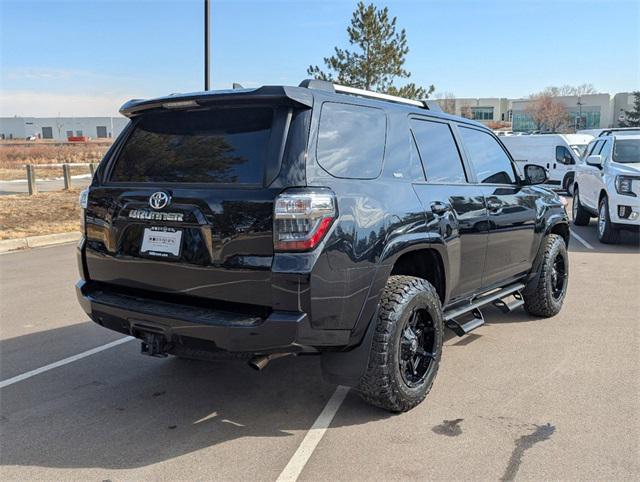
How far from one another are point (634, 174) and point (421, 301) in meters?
7.66

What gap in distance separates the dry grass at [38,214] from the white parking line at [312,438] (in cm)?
873

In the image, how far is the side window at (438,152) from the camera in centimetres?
406

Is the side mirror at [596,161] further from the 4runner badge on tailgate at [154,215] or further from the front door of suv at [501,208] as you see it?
the 4runner badge on tailgate at [154,215]

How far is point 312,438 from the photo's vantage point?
3320 millimetres

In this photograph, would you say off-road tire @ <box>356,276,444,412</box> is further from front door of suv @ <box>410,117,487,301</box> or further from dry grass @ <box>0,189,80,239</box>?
dry grass @ <box>0,189,80,239</box>

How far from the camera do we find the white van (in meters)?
20.7

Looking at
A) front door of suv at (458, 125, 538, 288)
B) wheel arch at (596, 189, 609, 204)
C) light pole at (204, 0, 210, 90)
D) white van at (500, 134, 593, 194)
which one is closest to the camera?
front door of suv at (458, 125, 538, 288)

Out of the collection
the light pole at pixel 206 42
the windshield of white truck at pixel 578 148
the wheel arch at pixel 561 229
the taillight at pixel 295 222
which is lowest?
the wheel arch at pixel 561 229

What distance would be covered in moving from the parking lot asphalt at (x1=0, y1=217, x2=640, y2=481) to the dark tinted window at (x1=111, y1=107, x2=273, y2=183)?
1.52 m

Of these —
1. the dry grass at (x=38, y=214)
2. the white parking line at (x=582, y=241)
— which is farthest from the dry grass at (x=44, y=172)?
the white parking line at (x=582, y=241)

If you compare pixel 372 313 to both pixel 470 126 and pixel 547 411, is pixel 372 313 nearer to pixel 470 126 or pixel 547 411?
pixel 547 411

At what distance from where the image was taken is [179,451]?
3166 millimetres

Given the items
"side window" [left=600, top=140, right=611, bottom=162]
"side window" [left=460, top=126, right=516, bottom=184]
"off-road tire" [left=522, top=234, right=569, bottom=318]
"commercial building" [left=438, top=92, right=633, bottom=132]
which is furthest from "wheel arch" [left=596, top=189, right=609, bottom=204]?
"commercial building" [left=438, top=92, right=633, bottom=132]

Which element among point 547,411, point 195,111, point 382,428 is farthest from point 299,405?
point 195,111
